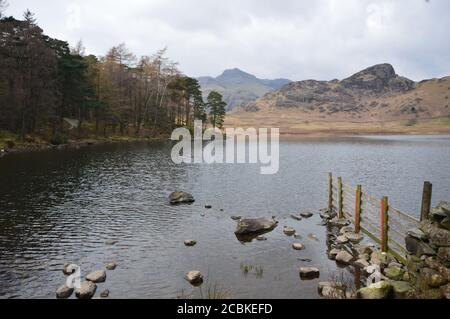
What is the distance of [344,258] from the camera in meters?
19.1

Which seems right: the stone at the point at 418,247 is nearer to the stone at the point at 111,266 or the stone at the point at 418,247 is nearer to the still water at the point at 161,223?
the still water at the point at 161,223

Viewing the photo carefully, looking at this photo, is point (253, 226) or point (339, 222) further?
point (339, 222)

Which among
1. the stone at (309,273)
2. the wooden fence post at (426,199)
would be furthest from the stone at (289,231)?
the wooden fence post at (426,199)

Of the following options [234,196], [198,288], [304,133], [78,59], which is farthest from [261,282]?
[304,133]

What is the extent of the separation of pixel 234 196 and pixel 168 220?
36.3 feet

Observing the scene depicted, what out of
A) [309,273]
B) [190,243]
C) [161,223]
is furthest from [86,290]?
[161,223]

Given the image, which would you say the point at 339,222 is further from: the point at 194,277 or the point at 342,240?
the point at 194,277

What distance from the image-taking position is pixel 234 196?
3650 centimetres

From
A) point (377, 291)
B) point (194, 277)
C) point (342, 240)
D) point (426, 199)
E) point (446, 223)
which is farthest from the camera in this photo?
point (342, 240)

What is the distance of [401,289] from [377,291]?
1.33m

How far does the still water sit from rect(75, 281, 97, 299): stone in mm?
810

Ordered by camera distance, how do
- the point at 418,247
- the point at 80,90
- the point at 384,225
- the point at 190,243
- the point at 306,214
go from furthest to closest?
the point at 80,90, the point at 306,214, the point at 190,243, the point at 384,225, the point at 418,247

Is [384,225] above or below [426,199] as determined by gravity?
below
